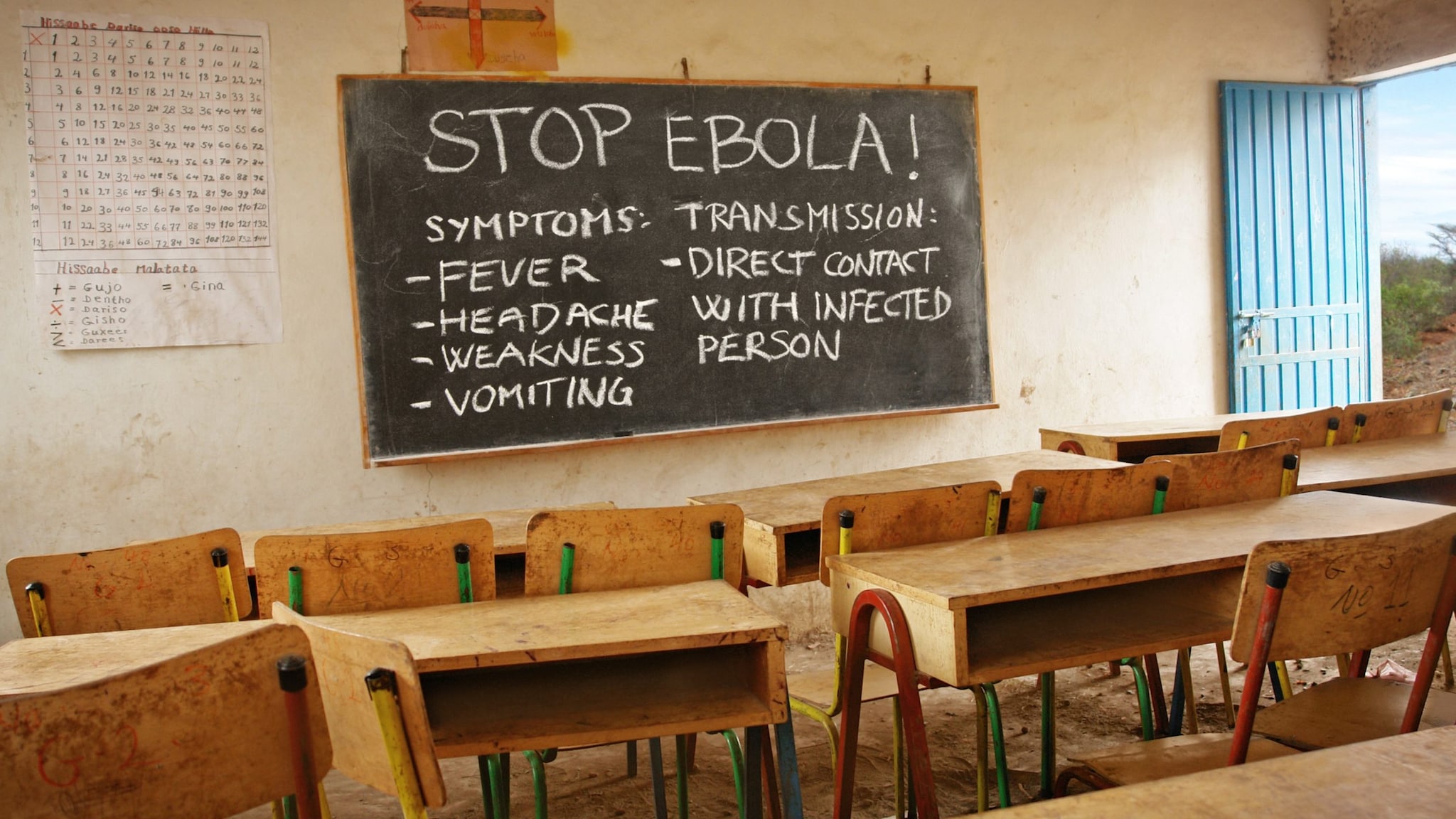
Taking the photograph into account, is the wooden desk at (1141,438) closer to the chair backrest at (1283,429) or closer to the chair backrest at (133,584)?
the chair backrest at (1283,429)

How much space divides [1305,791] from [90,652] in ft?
5.67

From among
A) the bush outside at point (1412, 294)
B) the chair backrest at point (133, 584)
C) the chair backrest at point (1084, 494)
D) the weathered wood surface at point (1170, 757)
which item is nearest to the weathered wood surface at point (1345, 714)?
the weathered wood surface at point (1170, 757)

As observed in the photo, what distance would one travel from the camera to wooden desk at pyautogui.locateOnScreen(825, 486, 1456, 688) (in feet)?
6.37

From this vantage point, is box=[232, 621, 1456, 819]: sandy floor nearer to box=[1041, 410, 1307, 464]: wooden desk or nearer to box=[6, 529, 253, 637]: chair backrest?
box=[1041, 410, 1307, 464]: wooden desk

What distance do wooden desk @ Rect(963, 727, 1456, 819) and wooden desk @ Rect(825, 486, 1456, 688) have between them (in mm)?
784

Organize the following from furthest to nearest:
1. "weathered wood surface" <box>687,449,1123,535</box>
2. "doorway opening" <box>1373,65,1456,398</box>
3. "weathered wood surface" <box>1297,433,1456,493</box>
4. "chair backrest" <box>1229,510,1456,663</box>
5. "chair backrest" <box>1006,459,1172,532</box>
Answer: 1. "doorway opening" <box>1373,65,1456,398</box>
2. "weathered wood surface" <box>1297,433,1456,493</box>
3. "weathered wood surface" <box>687,449,1123,535</box>
4. "chair backrest" <box>1006,459,1172,532</box>
5. "chair backrest" <box>1229,510,1456,663</box>

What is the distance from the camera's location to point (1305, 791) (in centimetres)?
104

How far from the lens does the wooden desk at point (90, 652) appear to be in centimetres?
166

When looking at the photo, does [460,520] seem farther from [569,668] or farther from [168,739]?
[168,739]

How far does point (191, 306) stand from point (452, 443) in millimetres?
924

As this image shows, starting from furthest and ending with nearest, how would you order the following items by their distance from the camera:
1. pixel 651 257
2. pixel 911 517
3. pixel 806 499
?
pixel 651 257 < pixel 806 499 < pixel 911 517

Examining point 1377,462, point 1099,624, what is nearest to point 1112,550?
point 1099,624

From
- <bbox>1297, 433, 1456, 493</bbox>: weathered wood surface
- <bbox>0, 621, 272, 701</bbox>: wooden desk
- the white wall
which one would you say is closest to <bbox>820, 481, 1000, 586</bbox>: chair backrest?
<bbox>1297, 433, 1456, 493</bbox>: weathered wood surface

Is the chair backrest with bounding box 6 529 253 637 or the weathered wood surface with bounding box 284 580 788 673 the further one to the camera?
the chair backrest with bounding box 6 529 253 637
